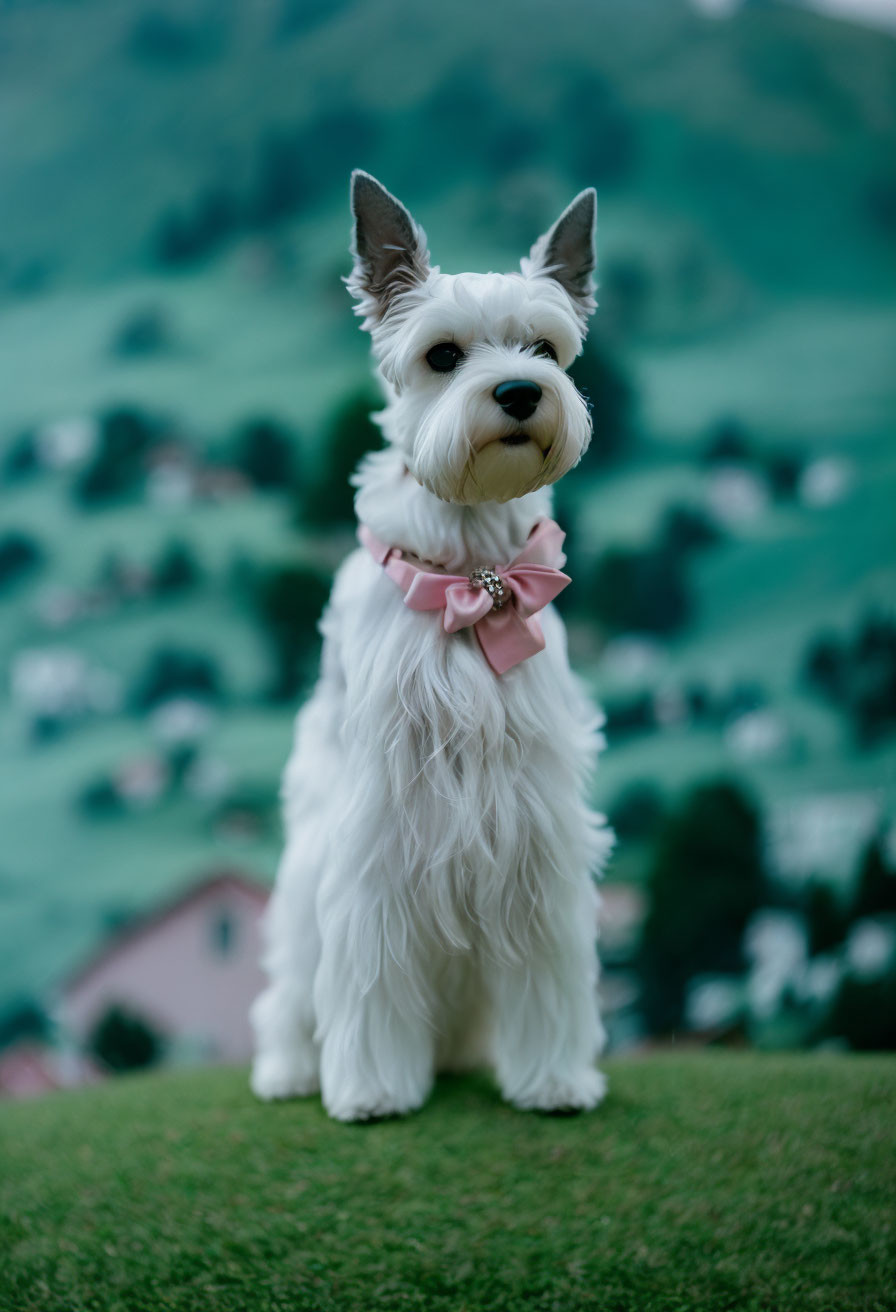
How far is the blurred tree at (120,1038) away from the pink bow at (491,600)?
8.84ft

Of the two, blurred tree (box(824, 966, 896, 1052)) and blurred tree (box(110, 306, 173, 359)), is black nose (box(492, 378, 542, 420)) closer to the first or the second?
blurred tree (box(824, 966, 896, 1052))

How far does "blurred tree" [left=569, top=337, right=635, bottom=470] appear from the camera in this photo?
4.47m

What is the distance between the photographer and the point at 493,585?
2154mm

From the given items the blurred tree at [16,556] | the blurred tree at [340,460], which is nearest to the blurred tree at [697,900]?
the blurred tree at [340,460]

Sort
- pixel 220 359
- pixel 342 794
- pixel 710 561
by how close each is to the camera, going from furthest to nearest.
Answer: pixel 220 359
pixel 710 561
pixel 342 794

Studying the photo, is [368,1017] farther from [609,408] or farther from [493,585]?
[609,408]

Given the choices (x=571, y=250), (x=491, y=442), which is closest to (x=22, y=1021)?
(x=491, y=442)

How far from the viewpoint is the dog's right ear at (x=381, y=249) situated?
6.68 ft

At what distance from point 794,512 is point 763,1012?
199 centimetres

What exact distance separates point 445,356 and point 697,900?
2743 millimetres

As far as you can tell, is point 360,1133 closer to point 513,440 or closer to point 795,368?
point 513,440

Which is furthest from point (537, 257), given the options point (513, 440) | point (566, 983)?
point (566, 983)

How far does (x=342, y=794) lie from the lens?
7.47ft

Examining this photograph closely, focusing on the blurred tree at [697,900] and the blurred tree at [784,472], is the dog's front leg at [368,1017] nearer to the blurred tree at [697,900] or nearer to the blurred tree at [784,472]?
the blurred tree at [697,900]
